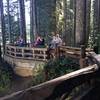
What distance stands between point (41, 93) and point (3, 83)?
12.4 metres

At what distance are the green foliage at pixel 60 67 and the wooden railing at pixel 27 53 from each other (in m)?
2.54

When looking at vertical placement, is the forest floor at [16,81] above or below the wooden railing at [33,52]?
below

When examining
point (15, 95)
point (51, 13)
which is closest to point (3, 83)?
point (15, 95)

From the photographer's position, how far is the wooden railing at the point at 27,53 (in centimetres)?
1584

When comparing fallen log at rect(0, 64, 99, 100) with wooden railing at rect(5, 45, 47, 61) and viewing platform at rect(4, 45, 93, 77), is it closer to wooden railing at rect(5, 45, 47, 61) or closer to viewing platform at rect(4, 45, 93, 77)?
viewing platform at rect(4, 45, 93, 77)

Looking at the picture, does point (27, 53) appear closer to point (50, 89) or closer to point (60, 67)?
point (60, 67)

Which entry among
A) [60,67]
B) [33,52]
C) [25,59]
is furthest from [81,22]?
[25,59]

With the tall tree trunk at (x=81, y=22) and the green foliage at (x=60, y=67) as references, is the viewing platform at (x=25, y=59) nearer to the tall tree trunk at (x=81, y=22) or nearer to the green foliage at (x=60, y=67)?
the green foliage at (x=60, y=67)

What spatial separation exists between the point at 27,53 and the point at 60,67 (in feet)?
15.9

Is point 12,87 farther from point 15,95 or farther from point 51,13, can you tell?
point 51,13

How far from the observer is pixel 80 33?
12.9 m

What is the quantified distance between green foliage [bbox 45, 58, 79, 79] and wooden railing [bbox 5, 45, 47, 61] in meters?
2.54

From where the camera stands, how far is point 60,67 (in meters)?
12.4

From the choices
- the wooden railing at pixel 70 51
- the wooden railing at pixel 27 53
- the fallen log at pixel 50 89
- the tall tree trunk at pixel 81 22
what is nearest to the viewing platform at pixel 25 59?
the wooden railing at pixel 27 53
